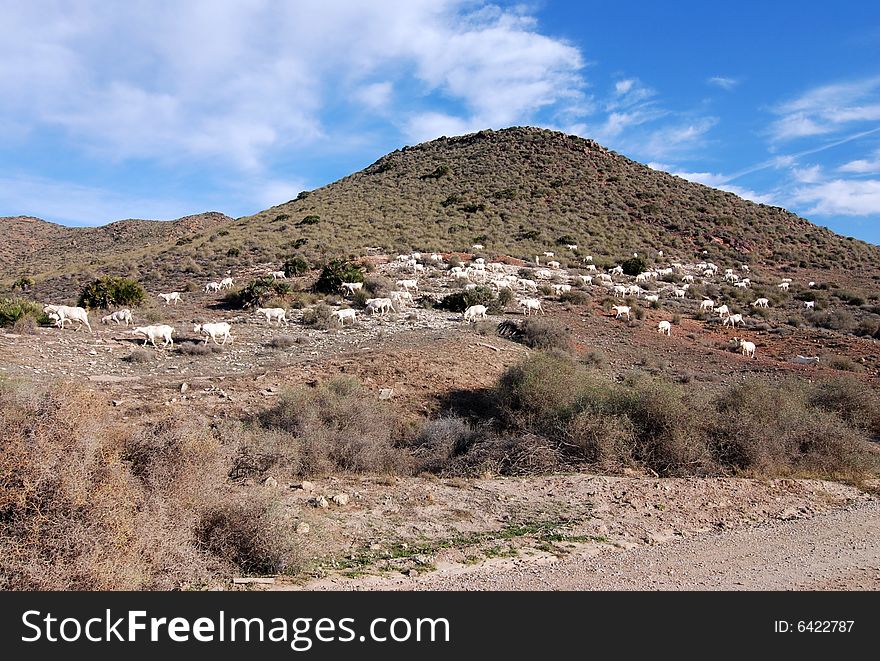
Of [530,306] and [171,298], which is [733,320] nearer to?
[530,306]

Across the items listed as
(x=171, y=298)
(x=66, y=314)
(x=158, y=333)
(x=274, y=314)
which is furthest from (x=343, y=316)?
(x=171, y=298)

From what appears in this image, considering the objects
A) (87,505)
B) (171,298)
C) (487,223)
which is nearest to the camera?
(87,505)

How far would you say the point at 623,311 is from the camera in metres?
23.9

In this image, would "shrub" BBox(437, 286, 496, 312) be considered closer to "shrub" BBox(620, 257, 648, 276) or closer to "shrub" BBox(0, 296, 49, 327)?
"shrub" BBox(0, 296, 49, 327)

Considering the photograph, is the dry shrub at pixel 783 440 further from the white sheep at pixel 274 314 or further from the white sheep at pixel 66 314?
the white sheep at pixel 66 314

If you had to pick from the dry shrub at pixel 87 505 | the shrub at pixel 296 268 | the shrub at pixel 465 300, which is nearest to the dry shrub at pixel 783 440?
the dry shrub at pixel 87 505

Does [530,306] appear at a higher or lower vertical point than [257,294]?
lower

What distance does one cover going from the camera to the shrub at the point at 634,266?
36250mm

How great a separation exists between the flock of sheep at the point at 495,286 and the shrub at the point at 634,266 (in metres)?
0.61

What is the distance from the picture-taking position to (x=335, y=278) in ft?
79.0

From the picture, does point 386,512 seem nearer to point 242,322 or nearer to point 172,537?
point 172,537

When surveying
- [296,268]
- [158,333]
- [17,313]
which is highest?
[296,268]

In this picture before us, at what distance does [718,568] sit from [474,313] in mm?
14750
